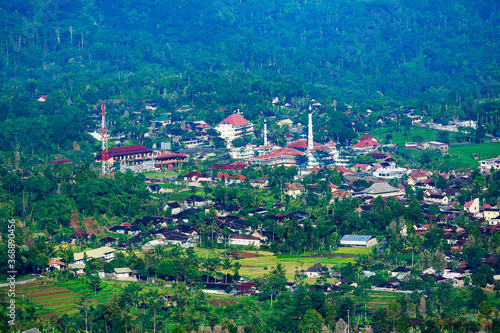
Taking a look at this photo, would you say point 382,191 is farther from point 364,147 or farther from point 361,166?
point 364,147

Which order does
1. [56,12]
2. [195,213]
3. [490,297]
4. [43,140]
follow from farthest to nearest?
[56,12], [43,140], [195,213], [490,297]

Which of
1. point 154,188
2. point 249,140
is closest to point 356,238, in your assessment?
point 154,188

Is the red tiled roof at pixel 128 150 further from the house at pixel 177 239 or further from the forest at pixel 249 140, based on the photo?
the house at pixel 177 239

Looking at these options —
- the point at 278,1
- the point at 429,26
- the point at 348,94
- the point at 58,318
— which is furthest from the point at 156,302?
the point at 278,1

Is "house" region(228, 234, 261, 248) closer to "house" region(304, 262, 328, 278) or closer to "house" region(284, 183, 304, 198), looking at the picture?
"house" region(304, 262, 328, 278)

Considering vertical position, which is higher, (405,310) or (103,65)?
(103,65)

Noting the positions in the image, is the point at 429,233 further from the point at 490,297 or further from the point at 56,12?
the point at 56,12
